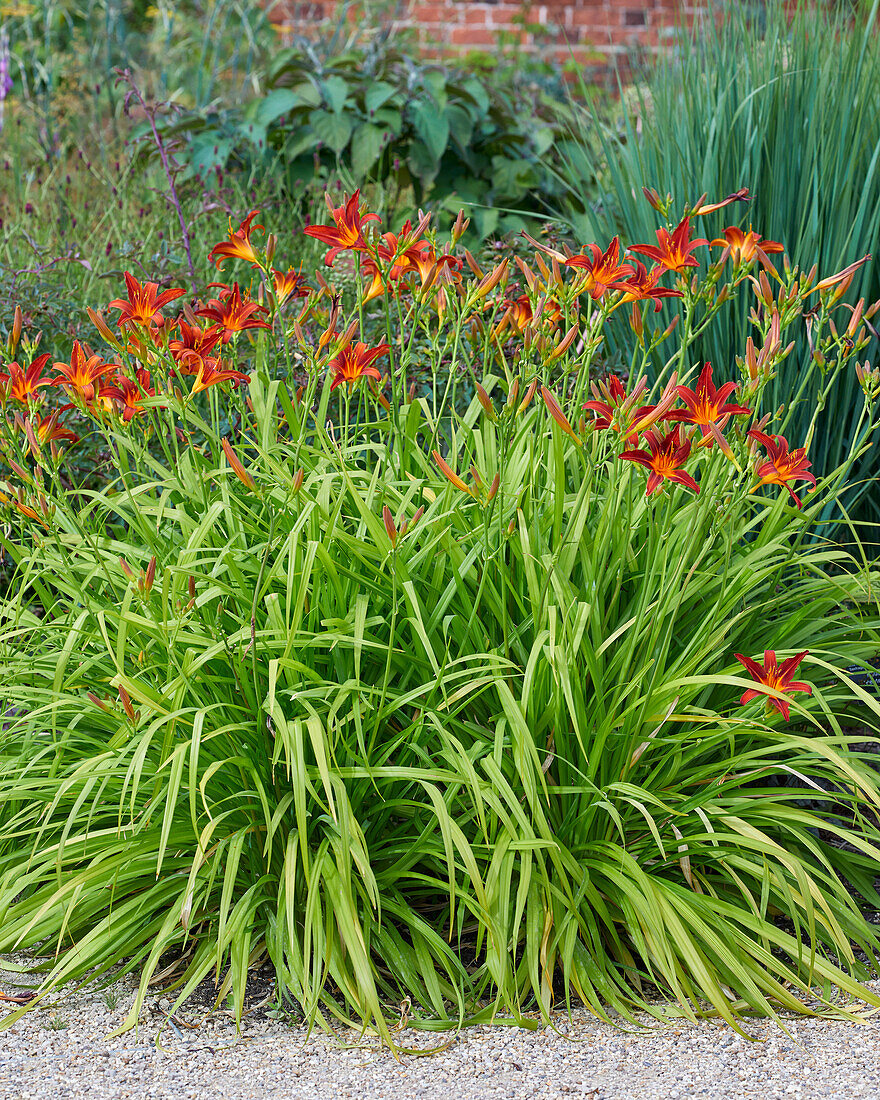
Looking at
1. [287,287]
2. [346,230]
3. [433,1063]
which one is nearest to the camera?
[433,1063]

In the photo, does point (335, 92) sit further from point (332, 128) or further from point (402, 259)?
point (402, 259)

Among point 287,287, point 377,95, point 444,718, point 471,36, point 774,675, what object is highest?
point 471,36

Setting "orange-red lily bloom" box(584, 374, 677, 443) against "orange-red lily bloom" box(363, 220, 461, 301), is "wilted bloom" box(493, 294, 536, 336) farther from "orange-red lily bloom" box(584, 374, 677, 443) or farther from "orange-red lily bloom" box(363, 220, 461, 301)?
"orange-red lily bloom" box(584, 374, 677, 443)

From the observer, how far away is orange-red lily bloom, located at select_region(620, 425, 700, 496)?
1.56 meters

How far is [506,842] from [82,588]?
936 millimetres

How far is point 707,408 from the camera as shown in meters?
1.62

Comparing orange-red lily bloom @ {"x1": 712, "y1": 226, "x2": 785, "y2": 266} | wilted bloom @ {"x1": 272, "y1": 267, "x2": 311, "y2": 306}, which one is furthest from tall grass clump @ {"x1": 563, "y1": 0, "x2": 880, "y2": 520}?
wilted bloom @ {"x1": 272, "y1": 267, "x2": 311, "y2": 306}

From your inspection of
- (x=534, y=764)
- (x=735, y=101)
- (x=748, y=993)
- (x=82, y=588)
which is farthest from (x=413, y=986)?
(x=735, y=101)

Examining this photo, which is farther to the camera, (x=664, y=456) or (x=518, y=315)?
(x=518, y=315)

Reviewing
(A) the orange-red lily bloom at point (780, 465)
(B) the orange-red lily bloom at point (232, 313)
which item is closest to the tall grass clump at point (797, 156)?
(A) the orange-red lily bloom at point (780, 465)

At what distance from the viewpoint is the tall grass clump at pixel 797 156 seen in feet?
9.19

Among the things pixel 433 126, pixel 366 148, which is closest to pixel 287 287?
pixel 366 148

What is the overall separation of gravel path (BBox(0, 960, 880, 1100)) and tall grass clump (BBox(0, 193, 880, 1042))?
62 millimetres

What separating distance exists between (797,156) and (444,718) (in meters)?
2.03
